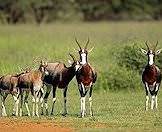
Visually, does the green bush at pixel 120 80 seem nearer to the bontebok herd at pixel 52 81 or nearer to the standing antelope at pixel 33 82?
the bontebok herd at pixel 52 81

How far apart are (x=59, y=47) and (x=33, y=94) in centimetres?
1670

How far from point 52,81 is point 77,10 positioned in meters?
52.4

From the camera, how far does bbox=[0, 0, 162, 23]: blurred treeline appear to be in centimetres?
6706

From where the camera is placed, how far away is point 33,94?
63.7ft

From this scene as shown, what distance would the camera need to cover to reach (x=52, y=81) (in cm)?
2039


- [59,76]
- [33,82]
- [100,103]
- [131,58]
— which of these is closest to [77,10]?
[131,58]

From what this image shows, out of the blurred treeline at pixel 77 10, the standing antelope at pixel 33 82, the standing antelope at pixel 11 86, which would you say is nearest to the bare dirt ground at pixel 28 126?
the standing antelope at pixel 33 82

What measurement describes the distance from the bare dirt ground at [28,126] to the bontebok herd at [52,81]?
1726 mm

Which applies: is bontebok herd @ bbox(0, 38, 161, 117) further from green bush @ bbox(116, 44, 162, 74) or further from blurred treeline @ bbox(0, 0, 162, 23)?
blurred treeline @ bbox(0, 0, 162, 23)

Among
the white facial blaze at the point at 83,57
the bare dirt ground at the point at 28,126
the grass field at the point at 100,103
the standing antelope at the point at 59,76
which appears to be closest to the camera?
the bare dirt ground at the point at 28,126

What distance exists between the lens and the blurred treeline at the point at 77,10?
67.1m

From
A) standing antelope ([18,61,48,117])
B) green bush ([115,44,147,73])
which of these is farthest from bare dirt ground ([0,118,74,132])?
green bush ([115,44,147,73])

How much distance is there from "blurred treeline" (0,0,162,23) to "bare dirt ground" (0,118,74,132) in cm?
4782

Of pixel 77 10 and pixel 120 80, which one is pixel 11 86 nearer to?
pixel 120 80
